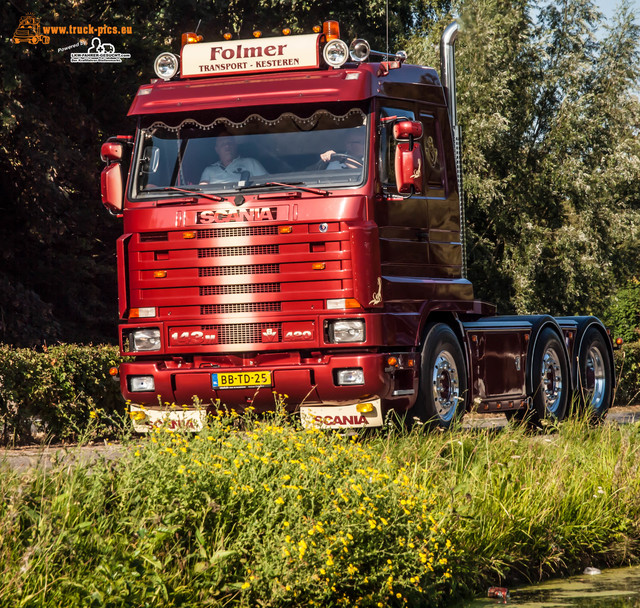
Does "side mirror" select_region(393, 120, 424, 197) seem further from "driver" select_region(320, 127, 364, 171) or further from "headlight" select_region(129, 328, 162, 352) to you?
"headlight" select_region(129, 328, 162, 352)

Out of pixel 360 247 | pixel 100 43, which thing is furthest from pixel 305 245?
pixel 100 43

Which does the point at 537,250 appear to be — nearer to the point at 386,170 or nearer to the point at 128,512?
the point at 386,170

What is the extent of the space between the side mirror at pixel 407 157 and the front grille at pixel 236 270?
4.24 ft

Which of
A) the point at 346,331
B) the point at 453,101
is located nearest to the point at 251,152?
the point at 346,331

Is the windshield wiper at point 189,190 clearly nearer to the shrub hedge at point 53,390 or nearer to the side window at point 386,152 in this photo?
the side window at point 386,152

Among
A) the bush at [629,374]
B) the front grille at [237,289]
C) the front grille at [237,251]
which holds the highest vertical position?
the front grille at [237,251]

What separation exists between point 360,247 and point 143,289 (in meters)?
2.05

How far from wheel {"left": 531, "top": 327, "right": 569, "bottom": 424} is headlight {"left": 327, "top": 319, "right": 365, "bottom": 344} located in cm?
342

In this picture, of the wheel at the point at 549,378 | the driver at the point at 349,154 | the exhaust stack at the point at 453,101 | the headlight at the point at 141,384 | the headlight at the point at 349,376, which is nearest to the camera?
the headlight at the point at 349,376

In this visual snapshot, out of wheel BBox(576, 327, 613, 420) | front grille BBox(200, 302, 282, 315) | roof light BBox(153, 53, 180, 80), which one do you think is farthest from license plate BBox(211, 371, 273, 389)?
wheel BBox(576, 327, 613, 420)

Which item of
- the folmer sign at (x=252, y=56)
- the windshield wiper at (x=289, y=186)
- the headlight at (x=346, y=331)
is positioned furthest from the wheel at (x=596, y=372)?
the folmer sign at (x=252, y=56)

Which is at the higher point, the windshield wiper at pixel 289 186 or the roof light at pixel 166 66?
the roof light at pixel 166 66

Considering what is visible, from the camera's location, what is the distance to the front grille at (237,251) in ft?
32.4

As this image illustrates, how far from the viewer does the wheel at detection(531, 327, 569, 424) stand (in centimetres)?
1259
